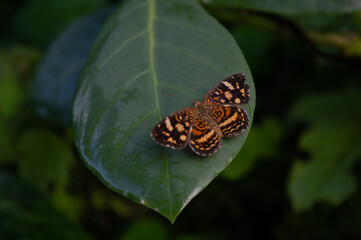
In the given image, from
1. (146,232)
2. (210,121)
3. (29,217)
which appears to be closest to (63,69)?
(29,217)

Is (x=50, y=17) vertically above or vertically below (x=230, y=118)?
below

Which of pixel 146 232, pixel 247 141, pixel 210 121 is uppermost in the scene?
pixel 210 121

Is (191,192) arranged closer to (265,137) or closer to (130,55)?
(130,55)

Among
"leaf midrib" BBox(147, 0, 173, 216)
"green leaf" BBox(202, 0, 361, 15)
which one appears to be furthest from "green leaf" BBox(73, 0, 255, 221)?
"green leaf" BBox(202, 0, 361, 15)

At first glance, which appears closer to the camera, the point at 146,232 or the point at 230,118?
the point at 230,118

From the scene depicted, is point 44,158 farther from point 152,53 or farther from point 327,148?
point 327,148

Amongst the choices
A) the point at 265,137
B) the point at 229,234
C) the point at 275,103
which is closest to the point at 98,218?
the point at 229,234

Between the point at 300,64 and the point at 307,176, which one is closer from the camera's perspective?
the point at 307,176
